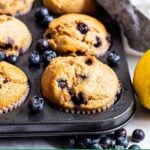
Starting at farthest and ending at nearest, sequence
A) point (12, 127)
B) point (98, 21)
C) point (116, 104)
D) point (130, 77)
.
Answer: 1. point (98, 21)
2. point (130, 77)
3. point (116, 104)
4. point (12, 127)

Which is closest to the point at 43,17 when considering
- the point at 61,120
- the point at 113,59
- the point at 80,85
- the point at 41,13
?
the point at 41,13

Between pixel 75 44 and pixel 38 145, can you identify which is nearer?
pixel 38 145

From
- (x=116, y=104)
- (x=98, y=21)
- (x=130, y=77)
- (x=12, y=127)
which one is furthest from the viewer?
(x=98, y=21)

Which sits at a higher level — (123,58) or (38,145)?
(123,58)

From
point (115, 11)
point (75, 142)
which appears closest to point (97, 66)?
point (75, 142)

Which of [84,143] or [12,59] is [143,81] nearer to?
[84,143]

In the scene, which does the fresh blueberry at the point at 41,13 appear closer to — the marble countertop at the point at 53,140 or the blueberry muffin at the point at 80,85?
the blueberry muffin at the point at 80,85

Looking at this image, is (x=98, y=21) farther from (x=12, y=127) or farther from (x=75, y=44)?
(x=12, y=127)

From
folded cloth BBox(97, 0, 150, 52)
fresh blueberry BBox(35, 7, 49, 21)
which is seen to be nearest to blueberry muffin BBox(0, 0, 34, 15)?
fresh blueberry BBox(35, 7, 49, 21)
